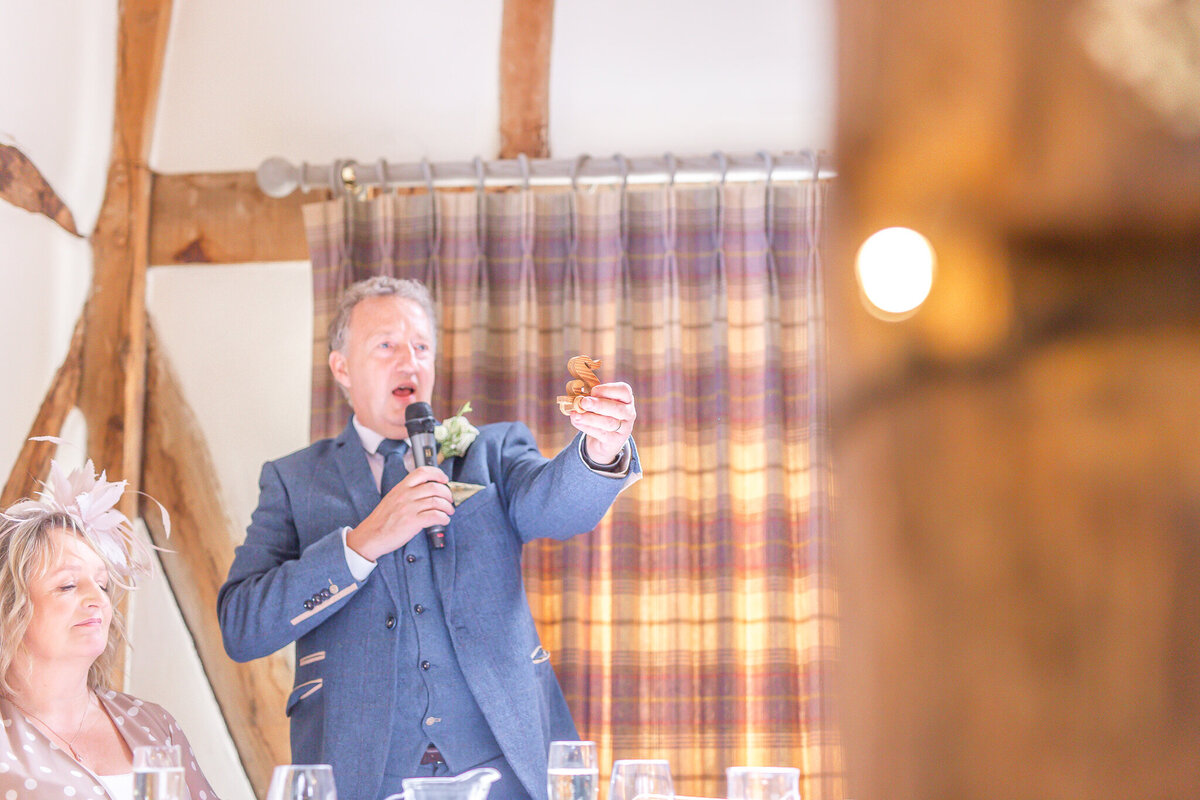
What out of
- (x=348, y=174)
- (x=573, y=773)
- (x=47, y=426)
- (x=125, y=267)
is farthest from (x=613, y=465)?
(x=125, y=267)

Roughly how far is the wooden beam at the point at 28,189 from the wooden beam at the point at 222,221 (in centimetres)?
30

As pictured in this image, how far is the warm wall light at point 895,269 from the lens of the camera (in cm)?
20

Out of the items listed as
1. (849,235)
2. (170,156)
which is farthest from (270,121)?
(849,235)

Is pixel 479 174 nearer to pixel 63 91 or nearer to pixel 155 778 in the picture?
pixel 63 91

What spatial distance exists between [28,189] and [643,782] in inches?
101

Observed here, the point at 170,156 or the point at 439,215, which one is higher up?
the point at 170,156

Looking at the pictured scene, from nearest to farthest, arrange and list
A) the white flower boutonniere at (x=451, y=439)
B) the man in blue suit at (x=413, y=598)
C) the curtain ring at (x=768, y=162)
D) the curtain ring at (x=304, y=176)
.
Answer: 1. the man in blue suit at (x=413, y=598)
2. the white flower boutonniere at (x=451, y=439)
3. the curtain ring at (x=768, y=162)
4. the curtain ring at (x=304, y=176)

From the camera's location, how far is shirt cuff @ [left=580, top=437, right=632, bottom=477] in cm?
193

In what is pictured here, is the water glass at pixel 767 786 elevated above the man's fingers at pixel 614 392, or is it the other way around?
the man's fingers at pixel 614 392

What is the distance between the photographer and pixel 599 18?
3.30 m

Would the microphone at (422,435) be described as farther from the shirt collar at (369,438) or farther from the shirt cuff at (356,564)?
the shirt collar at (369,438)

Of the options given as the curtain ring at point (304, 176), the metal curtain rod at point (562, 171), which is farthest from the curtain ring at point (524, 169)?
the curtain ring at point (304, 176)

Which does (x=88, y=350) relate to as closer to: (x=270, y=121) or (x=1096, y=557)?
(x=270, y=121)

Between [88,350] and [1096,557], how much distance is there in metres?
3.46
